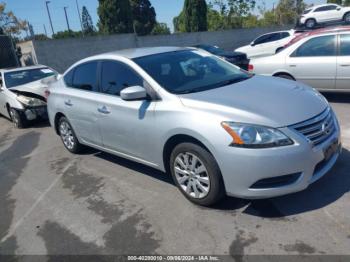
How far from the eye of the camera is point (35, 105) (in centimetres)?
855

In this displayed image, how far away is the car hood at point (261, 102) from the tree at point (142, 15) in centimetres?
4288

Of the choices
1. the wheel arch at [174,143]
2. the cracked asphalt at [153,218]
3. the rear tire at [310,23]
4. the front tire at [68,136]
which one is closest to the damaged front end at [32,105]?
the front tire at [68,136]

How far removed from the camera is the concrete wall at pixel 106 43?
1756 cm

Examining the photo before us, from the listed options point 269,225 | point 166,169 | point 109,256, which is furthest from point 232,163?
point 109,256

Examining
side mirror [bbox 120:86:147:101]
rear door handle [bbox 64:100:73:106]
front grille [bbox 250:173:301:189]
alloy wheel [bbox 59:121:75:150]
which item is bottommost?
alloy wheel [bbox 59:121:75:150]

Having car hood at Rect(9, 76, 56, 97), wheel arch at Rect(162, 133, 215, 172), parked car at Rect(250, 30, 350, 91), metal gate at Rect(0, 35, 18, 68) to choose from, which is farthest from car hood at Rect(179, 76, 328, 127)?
metal gate at Rect(0, 35, 18, 68)

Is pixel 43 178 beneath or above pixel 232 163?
beneath

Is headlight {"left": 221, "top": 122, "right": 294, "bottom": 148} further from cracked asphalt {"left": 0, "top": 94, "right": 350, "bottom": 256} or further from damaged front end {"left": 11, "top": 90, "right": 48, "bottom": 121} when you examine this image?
damaged front end {"left": 11, "top": 90, "right": 48, "bottom": 121}

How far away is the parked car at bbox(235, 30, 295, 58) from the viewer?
1549 centimetres

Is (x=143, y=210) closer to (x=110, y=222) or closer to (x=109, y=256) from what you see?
(x=110, y=222)

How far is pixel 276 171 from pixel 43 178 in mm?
3644

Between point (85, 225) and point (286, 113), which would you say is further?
point (85, 225)

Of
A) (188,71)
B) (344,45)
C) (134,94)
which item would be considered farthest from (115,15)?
(134,94)

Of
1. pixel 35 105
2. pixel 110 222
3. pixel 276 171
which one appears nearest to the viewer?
pixel 276 171
